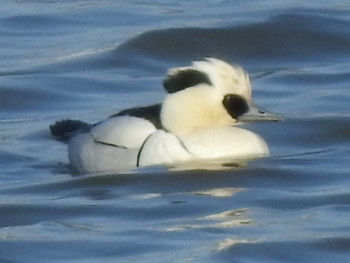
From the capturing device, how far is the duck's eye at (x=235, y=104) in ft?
41.1

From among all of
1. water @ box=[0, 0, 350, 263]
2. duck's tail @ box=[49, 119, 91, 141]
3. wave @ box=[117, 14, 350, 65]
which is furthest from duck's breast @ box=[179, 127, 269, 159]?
wave @ box=[117, 14, 350, 65]

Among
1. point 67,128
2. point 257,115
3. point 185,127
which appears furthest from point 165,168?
point 67,128

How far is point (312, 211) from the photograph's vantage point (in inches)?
443

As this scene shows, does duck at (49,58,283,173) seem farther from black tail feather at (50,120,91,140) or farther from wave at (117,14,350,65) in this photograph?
wave at (117,14,350,65)

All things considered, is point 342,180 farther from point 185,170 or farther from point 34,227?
point 34,227

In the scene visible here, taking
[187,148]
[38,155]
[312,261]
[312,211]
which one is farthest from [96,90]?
[312,261]

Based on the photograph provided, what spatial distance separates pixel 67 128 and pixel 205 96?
1.42m

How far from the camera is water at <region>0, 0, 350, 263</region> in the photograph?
10508 mm

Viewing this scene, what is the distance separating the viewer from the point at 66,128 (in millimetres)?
13555

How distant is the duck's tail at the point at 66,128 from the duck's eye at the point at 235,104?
1193mm

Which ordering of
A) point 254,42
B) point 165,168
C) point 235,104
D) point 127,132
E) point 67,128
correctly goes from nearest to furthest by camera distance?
point 127,132 < point 165,168 < point 235,104 < point 67,128 < point 254,42

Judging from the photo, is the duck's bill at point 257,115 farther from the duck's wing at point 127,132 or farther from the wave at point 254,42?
the wave at point 254,42

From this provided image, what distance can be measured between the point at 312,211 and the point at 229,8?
324 inches

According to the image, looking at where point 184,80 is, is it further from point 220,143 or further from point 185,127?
point 220,143
